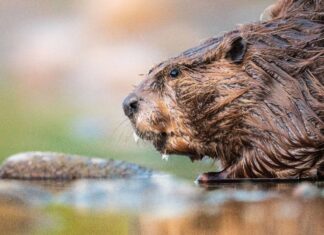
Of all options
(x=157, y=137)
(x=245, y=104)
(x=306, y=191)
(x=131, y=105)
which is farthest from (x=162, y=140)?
(x=306, y=191)

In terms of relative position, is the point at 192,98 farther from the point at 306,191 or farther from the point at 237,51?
the point at 306,191

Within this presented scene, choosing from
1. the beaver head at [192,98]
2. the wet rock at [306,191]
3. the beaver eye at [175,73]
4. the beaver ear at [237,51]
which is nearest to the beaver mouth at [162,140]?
the beaver head at [192,98]

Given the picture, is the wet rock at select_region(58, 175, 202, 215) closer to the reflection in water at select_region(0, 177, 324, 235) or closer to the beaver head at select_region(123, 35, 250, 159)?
the reflection in water at select_region(0, 177, 324, 235)

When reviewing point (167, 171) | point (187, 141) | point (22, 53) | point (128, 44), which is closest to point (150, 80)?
point (187, 141)

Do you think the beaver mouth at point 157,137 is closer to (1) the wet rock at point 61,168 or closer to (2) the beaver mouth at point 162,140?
(2) the beaver mouth at point 162,140

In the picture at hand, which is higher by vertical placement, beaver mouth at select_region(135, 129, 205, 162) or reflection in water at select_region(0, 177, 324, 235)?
beaver mouth at select_region(135, 129, 205, 162)

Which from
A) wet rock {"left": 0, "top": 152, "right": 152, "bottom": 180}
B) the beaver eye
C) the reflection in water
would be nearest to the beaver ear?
the beaver eye

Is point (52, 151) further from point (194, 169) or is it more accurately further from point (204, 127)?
point (204, 127)
